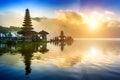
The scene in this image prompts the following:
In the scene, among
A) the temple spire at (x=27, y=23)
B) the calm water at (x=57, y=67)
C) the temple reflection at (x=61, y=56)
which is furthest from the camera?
the temple spire at (x=27, y=23)

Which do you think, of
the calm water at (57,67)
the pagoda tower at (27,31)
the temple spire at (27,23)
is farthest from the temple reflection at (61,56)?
the temple spire at (27,23)

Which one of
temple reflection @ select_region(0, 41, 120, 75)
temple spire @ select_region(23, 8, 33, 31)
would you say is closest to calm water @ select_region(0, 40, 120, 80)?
temple reflection @ select_region(0, 41, 120, 75)

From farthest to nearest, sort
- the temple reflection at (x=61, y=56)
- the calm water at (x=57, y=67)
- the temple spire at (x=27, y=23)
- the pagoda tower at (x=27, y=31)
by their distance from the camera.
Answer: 1. the temple spire at (x=27, y=23)
2. the pagoda tower at (x=27, y=31)
3. the temple reflection at (x=61, y=56)
4. the calm water at (x=57, y=67)

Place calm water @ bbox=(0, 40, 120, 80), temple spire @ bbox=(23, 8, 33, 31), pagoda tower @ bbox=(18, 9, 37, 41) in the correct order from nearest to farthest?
calm water @ bbox=(0, 40, 120, 80)
pagoda tower @ bbox=(18, 9, 37, 41)
temple spire @ bbox=(23, 8, 33, 31)

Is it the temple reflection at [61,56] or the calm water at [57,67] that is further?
the temple reflection at [61,56]

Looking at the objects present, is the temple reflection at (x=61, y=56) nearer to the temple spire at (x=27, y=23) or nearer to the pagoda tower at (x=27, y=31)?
the pagoda tower at (x=27, y=31)

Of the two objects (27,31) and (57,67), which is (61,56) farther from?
(27,31)

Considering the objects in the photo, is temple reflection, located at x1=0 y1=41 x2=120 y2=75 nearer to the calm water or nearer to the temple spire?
the calm water

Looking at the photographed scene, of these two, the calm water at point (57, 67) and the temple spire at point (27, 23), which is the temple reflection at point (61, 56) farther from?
the temple spire at point (27, 23)

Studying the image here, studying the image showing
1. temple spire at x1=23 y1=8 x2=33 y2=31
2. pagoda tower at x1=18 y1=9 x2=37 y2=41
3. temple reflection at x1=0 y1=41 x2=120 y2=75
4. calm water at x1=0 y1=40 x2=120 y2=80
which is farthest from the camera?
temple spire at x1=23 y1=8 x2=33 y2=31

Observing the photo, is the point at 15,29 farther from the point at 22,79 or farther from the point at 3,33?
the point at 22,79

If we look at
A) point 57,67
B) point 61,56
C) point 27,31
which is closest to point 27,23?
point 27,31

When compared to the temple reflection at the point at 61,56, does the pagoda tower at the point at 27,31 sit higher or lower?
higher

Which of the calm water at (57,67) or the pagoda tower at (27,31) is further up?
the pagoda tower at (27,31)
